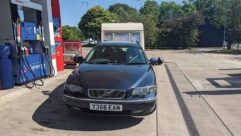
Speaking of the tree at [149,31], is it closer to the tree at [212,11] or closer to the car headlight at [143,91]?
the tree at [212,11]

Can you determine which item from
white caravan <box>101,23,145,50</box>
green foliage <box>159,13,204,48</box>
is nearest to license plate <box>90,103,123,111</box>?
white caravan <box>101,23,145,50</box>

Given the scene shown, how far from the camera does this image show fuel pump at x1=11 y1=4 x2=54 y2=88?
31.1ft

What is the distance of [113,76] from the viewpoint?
20.7 feet

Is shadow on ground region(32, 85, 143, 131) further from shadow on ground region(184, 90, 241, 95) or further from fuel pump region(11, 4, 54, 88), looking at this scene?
shadow on ground region(184, 90, 241, 95)

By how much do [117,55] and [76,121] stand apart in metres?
1.98

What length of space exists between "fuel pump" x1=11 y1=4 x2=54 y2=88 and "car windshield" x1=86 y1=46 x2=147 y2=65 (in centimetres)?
262

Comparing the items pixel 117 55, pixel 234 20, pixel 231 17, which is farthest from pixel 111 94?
pixel 231 17

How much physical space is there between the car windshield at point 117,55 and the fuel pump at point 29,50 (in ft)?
8.60

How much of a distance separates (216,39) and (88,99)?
173 feet

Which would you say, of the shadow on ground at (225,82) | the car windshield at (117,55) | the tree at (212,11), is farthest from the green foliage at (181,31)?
the car windshield at (117,55)

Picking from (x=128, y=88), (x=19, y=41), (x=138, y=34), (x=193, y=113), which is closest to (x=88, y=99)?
(x=128, y=88)

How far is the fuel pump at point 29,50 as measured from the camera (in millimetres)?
9477

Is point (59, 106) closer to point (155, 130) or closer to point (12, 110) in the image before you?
point (12, 110)

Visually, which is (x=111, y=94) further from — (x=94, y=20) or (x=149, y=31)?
Result: (x=94, y=20)
